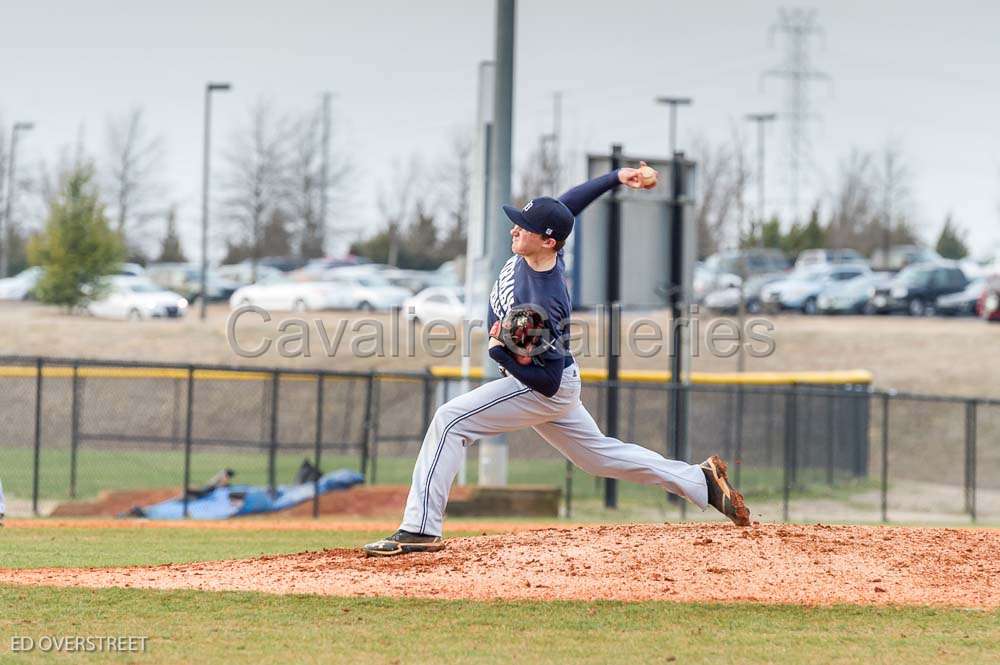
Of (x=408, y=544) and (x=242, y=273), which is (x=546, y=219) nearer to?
(x=408, y=544)

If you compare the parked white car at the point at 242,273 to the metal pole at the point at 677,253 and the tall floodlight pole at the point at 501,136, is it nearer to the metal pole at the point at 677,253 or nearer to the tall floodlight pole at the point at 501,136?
the metal pole at the point at 677,253

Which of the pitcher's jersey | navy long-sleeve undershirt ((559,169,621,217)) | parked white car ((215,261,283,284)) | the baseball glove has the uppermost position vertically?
parked white car ((215,261,283,284))

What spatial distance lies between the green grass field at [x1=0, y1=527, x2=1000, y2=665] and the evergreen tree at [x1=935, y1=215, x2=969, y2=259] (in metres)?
84.2

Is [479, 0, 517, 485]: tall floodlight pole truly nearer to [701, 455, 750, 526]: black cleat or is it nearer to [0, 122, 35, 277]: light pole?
[701, 455, 750, 526]: black cleat

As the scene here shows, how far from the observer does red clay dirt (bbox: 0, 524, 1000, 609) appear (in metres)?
6.87

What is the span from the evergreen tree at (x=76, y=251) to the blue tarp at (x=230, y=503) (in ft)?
92.3

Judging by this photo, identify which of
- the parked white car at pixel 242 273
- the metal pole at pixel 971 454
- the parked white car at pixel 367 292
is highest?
the parked white car at pixel 242 273

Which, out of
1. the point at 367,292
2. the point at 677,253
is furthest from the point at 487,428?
the point at 367,292

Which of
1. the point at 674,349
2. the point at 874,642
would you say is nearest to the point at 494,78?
the point at 674,349

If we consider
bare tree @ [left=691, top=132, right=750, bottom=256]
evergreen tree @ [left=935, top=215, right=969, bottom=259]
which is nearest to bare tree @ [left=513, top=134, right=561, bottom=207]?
bare tree @ [left=691, top=132, right=750, bottom=256]

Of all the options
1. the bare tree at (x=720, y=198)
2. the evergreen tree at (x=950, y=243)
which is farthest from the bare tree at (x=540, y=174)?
the evergreen tree at (x=950, y=243)

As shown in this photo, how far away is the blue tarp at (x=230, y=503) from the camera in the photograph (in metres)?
16.8

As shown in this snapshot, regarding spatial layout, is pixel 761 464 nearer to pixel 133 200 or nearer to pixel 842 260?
pixel 842 260

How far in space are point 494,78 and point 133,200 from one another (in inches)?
1958
